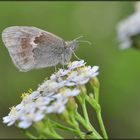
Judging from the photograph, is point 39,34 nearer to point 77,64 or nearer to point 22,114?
point 77,64

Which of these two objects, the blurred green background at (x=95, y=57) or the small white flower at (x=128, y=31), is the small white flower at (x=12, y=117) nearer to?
the small white flower at (x=128, y=31)

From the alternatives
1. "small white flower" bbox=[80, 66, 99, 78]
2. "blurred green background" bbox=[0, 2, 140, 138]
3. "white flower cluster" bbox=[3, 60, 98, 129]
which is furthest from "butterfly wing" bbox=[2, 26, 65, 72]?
"blurred green background" bbox=[0, 2, 140, 138]

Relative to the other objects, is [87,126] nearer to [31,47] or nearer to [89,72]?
[89,72]

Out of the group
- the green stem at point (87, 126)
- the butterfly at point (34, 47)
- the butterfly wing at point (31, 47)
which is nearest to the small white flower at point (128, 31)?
the butterfly at point (34, 47)

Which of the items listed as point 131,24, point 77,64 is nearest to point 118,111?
point 131,24

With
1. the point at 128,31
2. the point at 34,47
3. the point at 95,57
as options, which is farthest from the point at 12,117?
the point at 95,57

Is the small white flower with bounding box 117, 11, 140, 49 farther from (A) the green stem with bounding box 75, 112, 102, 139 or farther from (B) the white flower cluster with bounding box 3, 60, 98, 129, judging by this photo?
(A) the green stem with bounding box 75, 112, 102, 139
